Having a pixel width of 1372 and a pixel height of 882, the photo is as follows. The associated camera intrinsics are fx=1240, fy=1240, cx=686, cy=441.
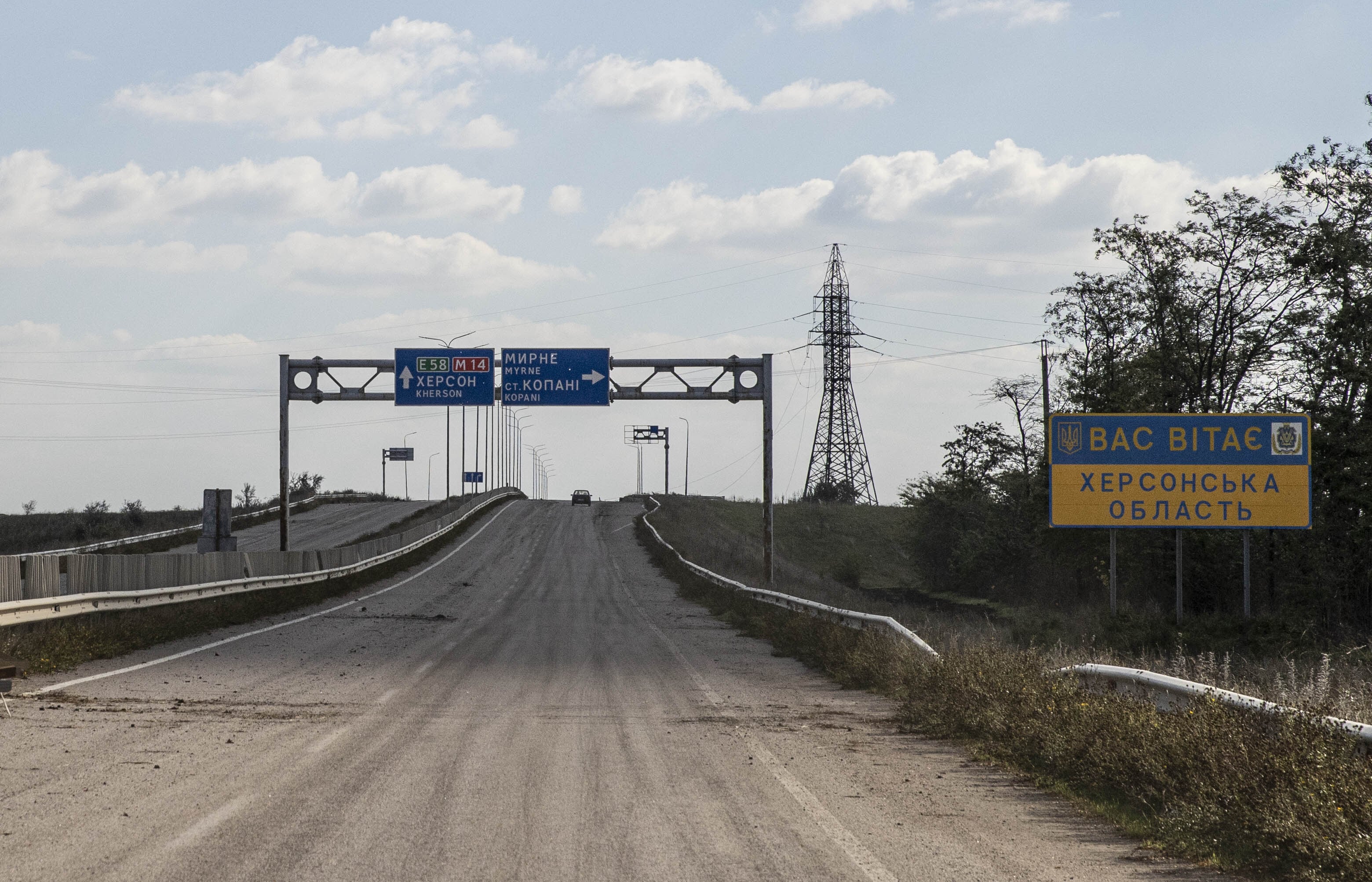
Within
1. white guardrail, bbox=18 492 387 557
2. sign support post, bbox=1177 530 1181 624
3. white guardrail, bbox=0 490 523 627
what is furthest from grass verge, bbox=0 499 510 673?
sign support post, bbox=1177 530 1181 624

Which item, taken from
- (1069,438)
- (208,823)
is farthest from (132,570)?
(1069,438)

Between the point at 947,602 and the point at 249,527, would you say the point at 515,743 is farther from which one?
the point at 249,527

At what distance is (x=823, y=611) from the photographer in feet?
76.4

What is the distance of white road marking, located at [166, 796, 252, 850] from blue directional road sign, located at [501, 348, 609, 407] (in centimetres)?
2974

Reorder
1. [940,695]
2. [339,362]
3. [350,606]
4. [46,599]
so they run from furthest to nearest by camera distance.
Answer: [339,362], [350,606], [46,599], [940,695]

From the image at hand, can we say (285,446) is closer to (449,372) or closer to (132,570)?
(449,372)

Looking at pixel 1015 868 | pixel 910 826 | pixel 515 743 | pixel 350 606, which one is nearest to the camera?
pixel 1015 868

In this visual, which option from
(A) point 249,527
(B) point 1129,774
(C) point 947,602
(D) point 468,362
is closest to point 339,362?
(D) point 468,362

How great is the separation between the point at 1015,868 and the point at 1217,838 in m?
1.38

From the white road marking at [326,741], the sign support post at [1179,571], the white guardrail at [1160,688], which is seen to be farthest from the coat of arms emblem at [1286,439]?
the white road marking at [326,741]

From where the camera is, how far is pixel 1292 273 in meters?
39.0

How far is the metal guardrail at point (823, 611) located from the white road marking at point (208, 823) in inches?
348

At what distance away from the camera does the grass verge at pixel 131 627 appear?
1605 centimetres

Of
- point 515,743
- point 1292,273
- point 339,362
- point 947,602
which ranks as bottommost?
point 947,602
